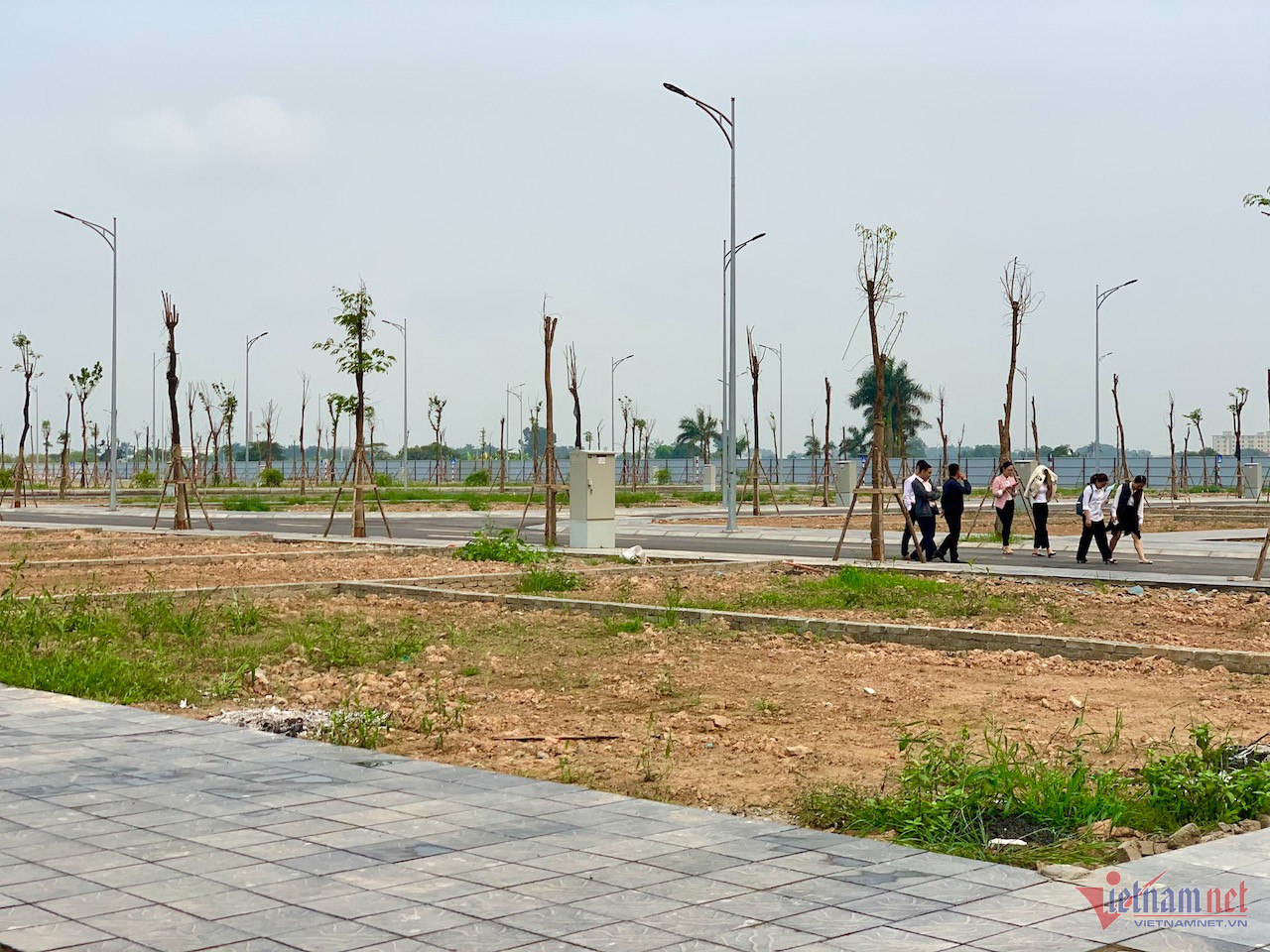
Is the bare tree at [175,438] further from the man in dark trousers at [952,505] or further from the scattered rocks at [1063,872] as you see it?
the scattered rocks at [1063,872]

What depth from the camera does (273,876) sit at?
17.2 ft

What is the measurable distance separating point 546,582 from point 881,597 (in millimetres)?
4001

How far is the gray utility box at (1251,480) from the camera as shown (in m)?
60.8

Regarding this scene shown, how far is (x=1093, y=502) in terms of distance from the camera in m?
22.5

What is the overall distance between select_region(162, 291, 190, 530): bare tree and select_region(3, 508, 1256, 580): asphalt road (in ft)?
6.03

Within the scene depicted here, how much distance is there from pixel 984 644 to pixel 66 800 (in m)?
8.01

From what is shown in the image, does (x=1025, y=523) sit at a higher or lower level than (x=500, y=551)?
lower

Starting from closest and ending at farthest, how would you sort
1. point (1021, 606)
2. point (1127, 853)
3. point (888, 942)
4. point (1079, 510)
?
point (888, 942)
point (1127, 853)
point (1021, 606)
point (1079, 510)

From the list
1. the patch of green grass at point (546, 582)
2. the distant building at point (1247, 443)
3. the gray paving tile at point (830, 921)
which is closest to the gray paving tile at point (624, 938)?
the gray paving tile at point (830, 921)

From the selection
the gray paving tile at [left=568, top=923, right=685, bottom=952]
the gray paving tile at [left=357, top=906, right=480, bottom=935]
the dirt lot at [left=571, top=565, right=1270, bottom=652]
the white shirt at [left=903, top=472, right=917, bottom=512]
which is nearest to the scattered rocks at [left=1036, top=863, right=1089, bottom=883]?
the gray paving tile at [left=568, top=923, right=685, bottom=952]

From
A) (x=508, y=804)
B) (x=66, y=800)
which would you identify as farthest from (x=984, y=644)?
(x=66, y=800)

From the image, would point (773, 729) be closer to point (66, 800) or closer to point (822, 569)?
point (66, 800)

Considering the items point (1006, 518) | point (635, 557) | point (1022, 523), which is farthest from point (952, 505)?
point (1022, 523)

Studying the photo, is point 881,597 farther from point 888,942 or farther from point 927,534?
point 888,942
